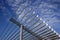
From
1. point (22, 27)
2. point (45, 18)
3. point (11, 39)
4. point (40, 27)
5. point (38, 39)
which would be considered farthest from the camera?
point (11, 39)

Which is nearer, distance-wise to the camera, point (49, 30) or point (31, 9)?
point (31, 9)

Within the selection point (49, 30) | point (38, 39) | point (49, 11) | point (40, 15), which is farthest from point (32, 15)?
point (38, 39)

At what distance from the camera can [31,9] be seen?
1121 cm

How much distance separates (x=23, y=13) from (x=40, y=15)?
1.52 m

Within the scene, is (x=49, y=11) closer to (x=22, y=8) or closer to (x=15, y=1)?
(x=22, y=8)

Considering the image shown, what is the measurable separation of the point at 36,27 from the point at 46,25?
1372mm

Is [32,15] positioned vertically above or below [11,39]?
below

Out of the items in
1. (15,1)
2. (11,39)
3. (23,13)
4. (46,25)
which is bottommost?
(46,25)

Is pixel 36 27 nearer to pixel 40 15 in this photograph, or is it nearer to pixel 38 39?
pixel 40 15

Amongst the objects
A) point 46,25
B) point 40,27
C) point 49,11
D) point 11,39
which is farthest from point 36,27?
point 11,39

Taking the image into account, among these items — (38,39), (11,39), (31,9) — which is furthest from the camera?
(11,39)

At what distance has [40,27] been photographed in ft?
42.3

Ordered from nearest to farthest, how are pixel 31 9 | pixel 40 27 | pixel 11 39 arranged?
pixel 31 9
pixel 40 27
pixel 11 39

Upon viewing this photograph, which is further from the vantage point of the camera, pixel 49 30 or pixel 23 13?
pixel 49 30
